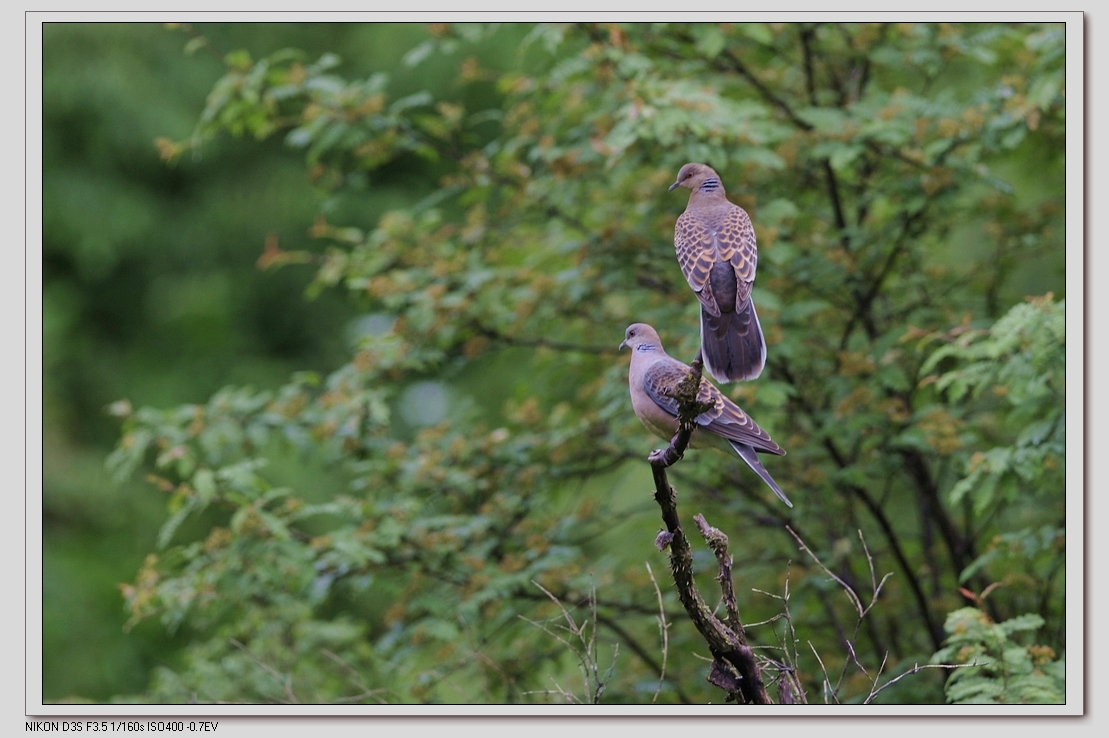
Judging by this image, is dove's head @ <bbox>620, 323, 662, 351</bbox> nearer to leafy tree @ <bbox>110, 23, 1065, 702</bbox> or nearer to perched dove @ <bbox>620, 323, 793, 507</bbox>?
perched dove @ <bbox>620, 323, 793, 507</bbox>

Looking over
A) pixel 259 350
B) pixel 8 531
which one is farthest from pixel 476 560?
pixel 259 350

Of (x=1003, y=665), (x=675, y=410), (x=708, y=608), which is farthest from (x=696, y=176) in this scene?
(x=1003, y=665)

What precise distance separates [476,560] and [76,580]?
4367 millimetres

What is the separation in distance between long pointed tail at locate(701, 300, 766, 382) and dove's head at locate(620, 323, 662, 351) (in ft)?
2.45

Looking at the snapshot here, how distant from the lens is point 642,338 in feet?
9.05

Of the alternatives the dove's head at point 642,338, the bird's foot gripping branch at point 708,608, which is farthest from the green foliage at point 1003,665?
the dove's head at point 642,338

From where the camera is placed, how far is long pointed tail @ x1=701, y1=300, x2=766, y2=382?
6.18 ft

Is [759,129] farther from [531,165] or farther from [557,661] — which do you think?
[557,661]

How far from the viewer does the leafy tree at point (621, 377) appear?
3.78 meters

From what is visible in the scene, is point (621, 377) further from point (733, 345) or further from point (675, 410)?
point (733, 345)

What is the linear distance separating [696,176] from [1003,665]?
160 centimetres
